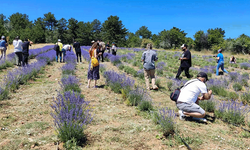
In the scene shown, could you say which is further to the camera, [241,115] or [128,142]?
[241,115]

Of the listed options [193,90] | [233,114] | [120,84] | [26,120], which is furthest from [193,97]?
[26,120]

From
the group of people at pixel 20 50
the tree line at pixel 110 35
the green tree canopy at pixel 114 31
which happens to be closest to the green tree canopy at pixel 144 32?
the tree line at pixel 110 35

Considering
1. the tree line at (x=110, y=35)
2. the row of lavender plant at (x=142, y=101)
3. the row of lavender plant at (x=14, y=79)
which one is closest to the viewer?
the row of lavender plant at (x=142, y=101)

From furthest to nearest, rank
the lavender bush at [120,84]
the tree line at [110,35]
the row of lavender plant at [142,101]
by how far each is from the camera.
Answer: the tree line at [110,35] → the lavender bush at [120,84] → the row of lavender plant at [142,101]

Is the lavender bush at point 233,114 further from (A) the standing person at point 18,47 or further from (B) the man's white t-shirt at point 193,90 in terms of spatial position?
(A) the standing person at point 18,47

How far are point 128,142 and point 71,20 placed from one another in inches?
3056

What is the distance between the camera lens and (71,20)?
72.8 m

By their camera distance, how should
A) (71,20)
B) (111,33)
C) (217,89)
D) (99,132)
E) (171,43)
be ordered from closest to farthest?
1. (99,132)
2. (217,89)
3. (111,33)
4. (171,43)
5. (71,20)

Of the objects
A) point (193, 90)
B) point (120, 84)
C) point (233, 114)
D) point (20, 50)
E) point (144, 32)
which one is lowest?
point (233, 114)

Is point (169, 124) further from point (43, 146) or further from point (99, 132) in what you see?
point (43, 146)

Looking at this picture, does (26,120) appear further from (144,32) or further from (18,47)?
(144,32)

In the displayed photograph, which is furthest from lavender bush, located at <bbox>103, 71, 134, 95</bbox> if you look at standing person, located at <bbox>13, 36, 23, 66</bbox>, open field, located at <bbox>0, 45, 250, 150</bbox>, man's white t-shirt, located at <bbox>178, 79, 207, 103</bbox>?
standing person, located at <bbox>13, 36, 23, 66</bbox>

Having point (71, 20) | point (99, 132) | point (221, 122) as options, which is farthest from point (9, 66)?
point (71, 20)

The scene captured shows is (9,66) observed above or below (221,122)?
above
